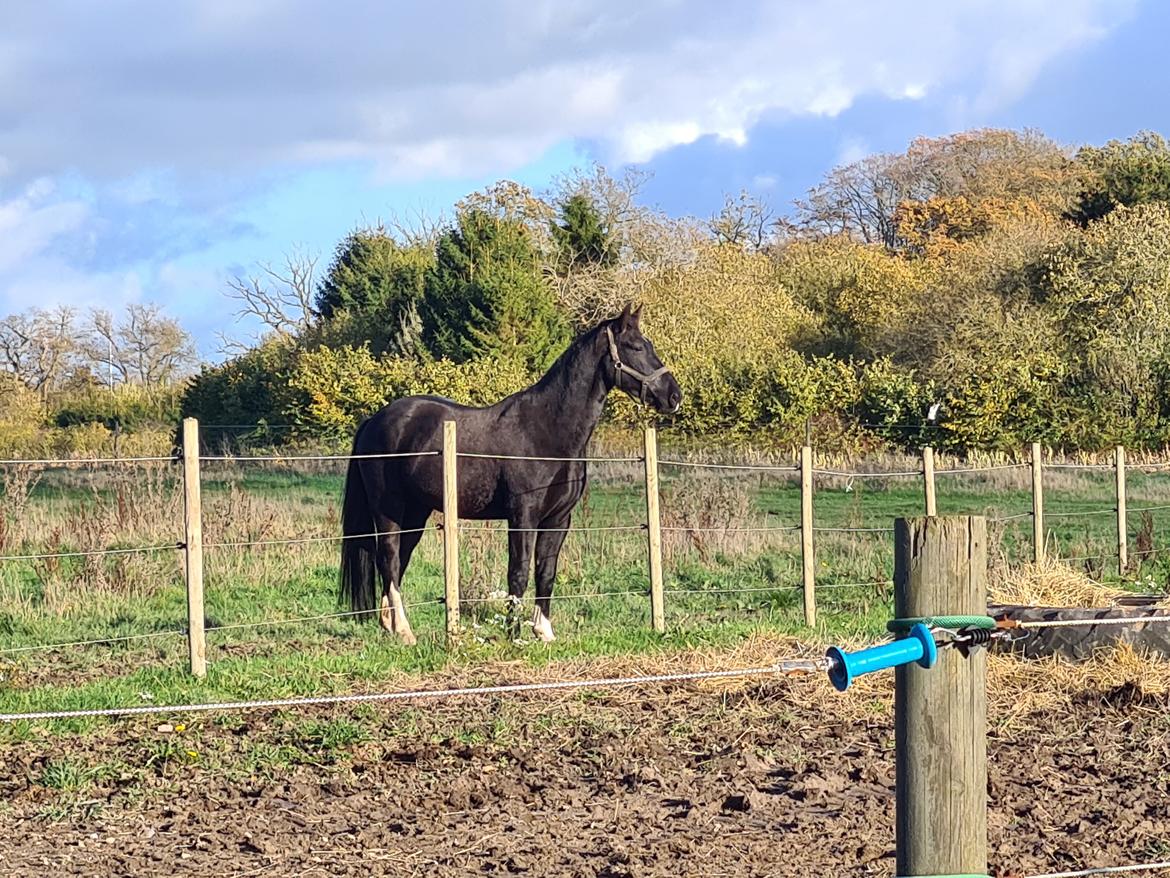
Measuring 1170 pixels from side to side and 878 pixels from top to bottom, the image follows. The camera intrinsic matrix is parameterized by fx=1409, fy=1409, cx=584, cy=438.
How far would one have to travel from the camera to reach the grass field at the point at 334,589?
27.2ft

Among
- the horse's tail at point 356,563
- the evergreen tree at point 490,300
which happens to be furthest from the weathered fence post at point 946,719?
the evergreen tree at point 490,300

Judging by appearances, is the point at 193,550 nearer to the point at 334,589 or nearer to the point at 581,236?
the point at 334,589

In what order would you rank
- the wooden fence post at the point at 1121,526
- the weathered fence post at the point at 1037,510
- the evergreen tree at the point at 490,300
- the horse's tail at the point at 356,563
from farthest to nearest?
the evergreen tree at the point at 490,300
the wooden fence post at the point at 1121,526
the weathered fence post at the point at 1037,510
the horse's tail at the point at 356,563

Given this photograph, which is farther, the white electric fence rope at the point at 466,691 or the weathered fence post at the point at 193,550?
the weathered fence post at the point at 193,550

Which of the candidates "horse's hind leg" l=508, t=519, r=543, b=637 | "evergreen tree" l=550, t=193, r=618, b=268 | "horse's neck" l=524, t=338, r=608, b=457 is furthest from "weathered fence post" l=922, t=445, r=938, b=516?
"evergreen tree" l=550, t=193, r=618, b=268

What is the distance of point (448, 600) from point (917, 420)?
63.8 feet

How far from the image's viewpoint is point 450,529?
9.05 metres

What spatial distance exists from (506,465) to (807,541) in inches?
101

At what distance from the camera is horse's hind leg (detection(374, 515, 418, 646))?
9.88 m

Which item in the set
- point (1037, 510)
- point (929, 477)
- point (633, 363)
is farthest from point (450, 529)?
point (1037, 510)

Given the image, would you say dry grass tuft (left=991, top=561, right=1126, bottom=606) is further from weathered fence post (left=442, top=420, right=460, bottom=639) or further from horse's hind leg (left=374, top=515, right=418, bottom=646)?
horse's hind leg (left=374, top=515, right=418, bottom=646)

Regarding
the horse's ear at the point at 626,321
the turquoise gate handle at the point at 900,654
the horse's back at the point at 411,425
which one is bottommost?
the turquoise gate handle at the point at 900,654

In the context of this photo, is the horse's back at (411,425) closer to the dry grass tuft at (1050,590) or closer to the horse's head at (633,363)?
the horse's head at (633,363)

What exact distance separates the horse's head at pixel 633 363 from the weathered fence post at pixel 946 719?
25.0 feet
